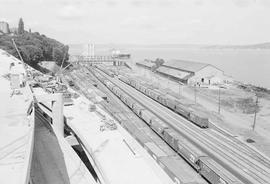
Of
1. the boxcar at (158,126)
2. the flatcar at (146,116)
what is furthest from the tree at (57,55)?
the boxcar at (158,126)

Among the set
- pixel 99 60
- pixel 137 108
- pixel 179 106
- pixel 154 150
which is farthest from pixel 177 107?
pixel 99 60

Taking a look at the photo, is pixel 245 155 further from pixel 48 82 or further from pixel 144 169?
pixel 48 82

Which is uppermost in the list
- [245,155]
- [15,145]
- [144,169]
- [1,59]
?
[1,59]

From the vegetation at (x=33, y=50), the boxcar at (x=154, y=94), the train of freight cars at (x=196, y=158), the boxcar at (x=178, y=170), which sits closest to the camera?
the train of freight cars at (x=196, y=158)

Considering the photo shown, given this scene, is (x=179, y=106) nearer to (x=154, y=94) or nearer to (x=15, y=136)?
(x=154, y=94)

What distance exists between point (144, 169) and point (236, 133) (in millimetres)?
29231

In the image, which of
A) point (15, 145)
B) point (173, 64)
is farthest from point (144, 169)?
point (173, 64)

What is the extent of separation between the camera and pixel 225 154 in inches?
1496

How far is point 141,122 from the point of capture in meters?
50.2

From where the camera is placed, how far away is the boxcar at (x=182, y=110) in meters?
52.1

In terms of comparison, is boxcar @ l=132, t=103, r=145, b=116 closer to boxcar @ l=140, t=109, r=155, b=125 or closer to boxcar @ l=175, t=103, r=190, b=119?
boxcar @ l=140, t=109, r=155, b=125

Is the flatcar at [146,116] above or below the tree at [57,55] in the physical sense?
below

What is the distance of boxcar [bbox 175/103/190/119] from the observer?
52.1 m

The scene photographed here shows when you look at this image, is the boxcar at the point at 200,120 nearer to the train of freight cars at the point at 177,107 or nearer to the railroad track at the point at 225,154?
the train of freight cars at the point at 177,107
